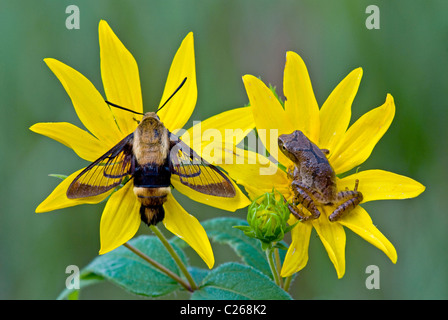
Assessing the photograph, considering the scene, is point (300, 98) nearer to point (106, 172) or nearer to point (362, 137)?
point (362, 137)

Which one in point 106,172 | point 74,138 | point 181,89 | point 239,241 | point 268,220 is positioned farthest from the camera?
point 239,241

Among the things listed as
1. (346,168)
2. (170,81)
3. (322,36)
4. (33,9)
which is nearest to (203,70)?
(322,36)

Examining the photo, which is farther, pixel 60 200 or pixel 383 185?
pixel 383 185

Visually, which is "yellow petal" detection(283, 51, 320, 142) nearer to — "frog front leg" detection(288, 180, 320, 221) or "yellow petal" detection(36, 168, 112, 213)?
"frog front leg" detection(288, 180, 320, 221)

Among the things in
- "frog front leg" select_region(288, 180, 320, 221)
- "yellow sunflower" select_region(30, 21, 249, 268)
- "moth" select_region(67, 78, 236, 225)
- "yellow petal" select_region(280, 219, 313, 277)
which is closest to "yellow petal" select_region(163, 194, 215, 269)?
"yellow sunflower" select_region(30, 21, 249, 268)

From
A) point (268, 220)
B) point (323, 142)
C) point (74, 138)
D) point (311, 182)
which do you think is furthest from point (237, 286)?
point (74, 138)

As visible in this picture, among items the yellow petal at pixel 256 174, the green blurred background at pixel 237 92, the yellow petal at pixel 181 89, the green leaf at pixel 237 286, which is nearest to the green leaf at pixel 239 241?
the green leaf at pixel 237 286
